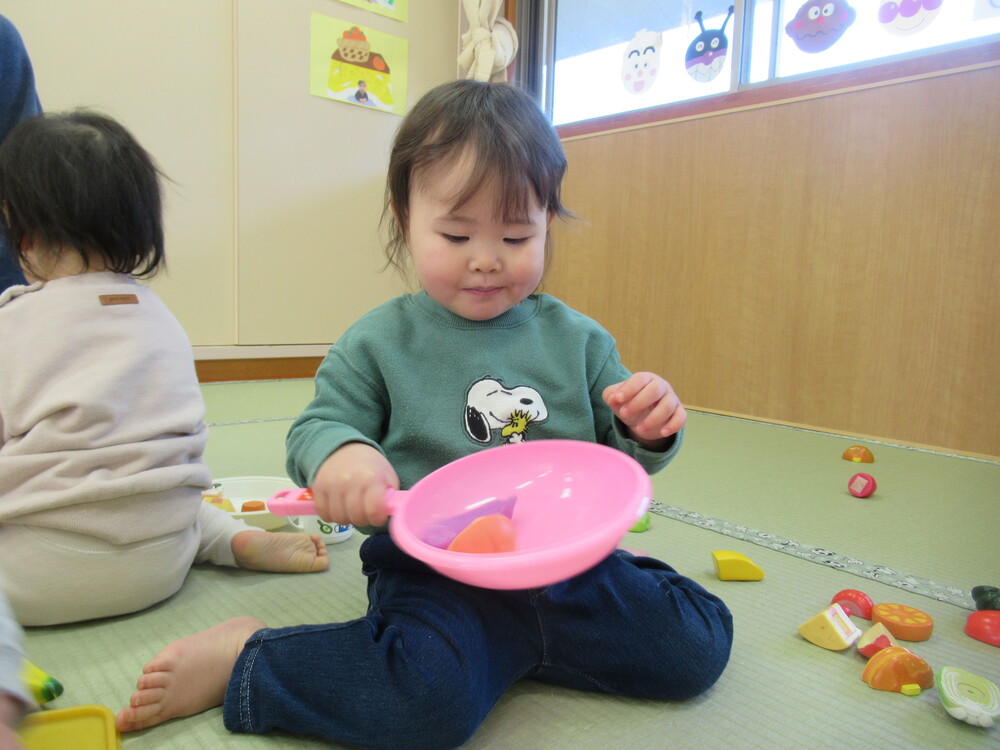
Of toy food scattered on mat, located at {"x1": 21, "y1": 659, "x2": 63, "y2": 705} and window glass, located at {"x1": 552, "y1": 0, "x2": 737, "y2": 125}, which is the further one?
window glass, located at {"x1": 552, "y1": 0, "x2": 737, "y2": 125}

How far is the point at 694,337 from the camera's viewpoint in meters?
1.86

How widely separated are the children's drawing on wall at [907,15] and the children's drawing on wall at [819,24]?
7 cm

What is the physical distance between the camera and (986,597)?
69 centimetres

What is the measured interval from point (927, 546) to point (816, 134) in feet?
3.49

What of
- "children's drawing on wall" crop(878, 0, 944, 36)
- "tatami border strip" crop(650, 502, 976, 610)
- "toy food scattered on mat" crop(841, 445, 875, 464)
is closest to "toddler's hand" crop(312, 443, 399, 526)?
"tatami border strip" crop(650, 502, 976, 610)

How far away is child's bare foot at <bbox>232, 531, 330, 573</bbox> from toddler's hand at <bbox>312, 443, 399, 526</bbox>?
314 millimetres

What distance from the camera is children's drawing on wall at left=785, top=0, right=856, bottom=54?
1624mm

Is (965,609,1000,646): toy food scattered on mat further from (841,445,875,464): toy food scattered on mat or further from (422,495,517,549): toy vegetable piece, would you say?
(841,445,875,464): toy food scattered on mat

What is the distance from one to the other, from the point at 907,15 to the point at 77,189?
5.40ft

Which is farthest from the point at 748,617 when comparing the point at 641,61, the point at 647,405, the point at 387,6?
the point at 387,6

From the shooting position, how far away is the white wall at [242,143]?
1.76 m

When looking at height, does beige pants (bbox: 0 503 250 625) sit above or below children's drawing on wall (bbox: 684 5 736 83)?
below

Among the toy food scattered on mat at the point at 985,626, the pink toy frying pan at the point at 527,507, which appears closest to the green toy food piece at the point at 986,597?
the toy food scattered on mat at the point at 985,626

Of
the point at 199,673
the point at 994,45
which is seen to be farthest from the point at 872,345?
the point at 199,673
